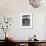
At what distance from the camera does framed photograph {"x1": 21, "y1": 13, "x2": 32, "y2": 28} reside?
4418 mm

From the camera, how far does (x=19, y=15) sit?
14.6 feet

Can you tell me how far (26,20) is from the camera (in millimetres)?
4457

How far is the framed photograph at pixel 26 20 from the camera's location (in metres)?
4.42

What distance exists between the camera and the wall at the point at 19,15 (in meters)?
4.40

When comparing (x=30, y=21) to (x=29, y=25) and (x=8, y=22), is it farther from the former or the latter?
(x=8, y=22)

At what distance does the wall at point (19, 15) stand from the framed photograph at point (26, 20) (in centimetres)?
11

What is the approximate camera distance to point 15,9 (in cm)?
445

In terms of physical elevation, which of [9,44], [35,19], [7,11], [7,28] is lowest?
[9,44]

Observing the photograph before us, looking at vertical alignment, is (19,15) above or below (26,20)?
above

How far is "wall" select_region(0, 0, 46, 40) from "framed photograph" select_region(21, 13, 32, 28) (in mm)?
114

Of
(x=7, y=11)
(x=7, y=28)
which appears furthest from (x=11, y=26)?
(x=7, y=11)

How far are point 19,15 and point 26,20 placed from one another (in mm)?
314

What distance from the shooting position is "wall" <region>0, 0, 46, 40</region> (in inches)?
173

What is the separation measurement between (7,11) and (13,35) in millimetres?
899
